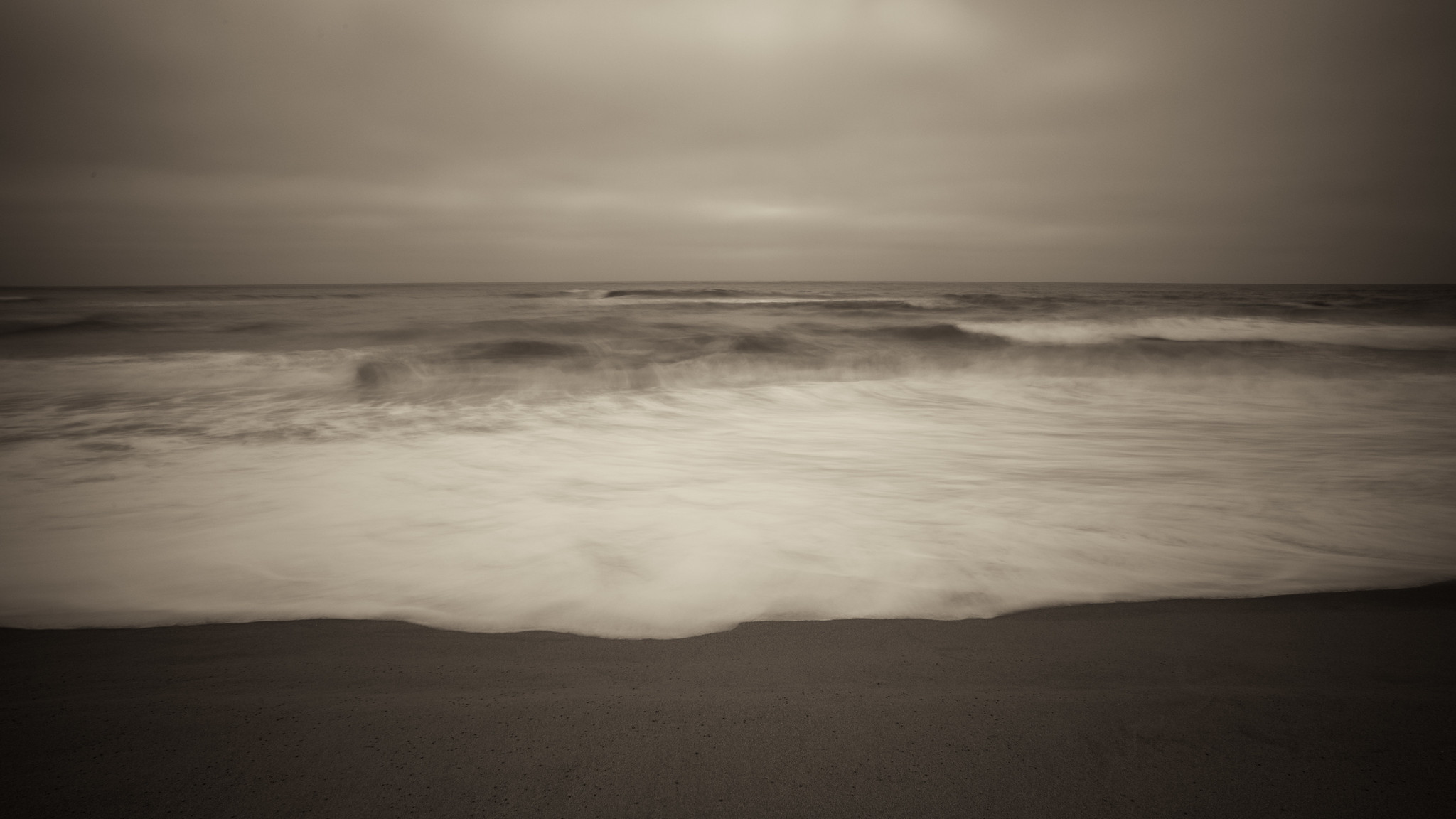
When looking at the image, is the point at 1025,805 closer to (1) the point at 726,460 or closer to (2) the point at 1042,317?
(1) the point at 726,460

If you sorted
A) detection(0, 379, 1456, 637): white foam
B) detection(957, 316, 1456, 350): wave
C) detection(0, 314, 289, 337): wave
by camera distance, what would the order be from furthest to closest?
1. detection(0, 314, 289, 337): wave
2. detection(957, 316, 1456, 350): wave
3. detection(0, 379, 1456, 637): white foam

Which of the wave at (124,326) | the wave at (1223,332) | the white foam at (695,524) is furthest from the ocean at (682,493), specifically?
the wave at (124,326)

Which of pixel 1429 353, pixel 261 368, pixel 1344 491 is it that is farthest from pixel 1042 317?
pixel 261 368

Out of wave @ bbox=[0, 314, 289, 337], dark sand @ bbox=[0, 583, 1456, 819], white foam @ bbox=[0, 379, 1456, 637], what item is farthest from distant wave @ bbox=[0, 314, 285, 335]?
dark sand @ bbox=[0, 583, 1456, 819]

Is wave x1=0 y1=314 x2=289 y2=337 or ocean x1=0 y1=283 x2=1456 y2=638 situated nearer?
ocean x1=0 y1=283 x2=1456 y2=638

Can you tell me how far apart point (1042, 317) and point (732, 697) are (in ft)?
68.1

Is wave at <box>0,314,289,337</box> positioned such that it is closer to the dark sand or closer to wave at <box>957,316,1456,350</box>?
the dark sand

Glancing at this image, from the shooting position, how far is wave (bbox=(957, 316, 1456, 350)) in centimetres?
1403

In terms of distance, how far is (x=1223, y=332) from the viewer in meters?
15.5

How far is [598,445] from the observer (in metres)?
5.06

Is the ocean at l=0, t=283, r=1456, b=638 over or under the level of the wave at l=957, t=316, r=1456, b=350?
under

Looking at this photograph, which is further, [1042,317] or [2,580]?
[1042,317]

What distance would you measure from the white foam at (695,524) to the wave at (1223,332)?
9.61 metres

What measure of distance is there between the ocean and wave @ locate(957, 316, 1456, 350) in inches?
173
